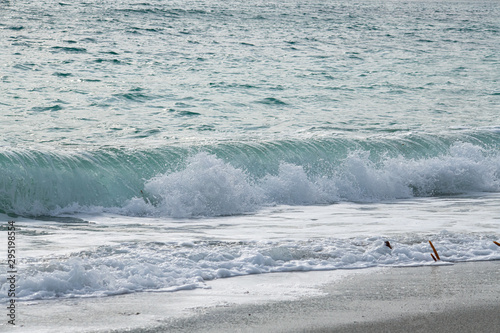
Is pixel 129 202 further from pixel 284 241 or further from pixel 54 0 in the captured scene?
pixel 54 0

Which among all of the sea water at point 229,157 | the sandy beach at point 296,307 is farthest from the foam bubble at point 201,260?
the sandy beach at point 296,307

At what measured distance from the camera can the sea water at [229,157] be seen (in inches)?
218

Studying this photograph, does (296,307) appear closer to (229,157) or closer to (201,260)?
(201,260)

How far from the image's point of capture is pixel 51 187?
8.45m

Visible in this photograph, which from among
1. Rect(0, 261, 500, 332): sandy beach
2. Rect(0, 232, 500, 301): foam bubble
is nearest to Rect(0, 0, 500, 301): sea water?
Rect(0, 232, 500, 301): foam bubble

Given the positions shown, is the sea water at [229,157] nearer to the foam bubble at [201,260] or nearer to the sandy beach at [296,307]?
the foam bubble at [201,260]

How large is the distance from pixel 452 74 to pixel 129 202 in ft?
49.1

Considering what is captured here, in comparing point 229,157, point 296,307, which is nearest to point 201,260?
point 296,307

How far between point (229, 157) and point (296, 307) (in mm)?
6153

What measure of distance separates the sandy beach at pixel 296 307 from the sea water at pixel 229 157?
276 millimetres

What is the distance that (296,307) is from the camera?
4.22 m

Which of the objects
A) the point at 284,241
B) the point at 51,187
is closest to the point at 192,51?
the point at 51,187

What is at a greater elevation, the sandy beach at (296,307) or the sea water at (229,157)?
the sandy beach at (296,307)

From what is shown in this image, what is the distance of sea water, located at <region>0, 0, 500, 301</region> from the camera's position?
5543 mm
